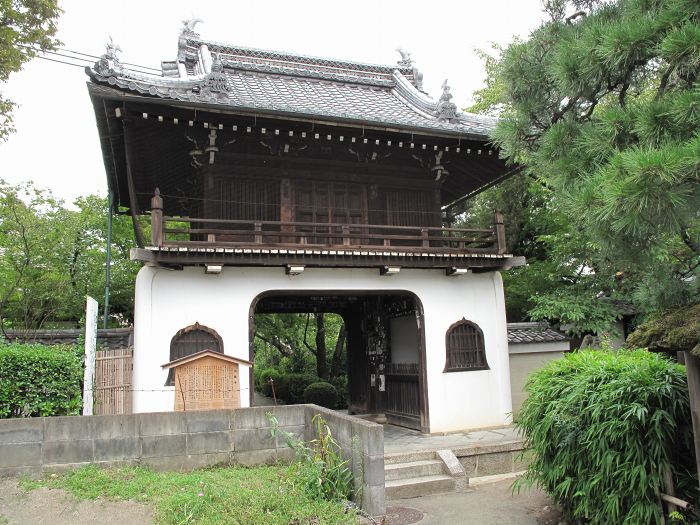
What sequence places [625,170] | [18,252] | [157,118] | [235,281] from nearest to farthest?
[625,170]
[157,118]
[235,281]
[18,252]

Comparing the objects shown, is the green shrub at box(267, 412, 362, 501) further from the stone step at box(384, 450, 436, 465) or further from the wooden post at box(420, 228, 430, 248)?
the wooden post at box(420, 228, 430, 248)

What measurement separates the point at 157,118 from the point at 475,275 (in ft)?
26.1

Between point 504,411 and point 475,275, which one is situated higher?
point 475,275

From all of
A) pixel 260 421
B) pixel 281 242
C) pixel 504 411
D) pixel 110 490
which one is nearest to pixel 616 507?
pixel 260 421

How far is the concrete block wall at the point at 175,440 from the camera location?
643 centimetres

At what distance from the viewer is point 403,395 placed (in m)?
13.9

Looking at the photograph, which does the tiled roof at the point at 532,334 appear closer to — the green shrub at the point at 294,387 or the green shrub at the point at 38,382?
the green shrub at the point at 294,387

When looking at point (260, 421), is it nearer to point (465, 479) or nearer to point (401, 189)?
point (465, 479)

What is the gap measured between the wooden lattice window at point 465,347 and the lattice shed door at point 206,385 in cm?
560

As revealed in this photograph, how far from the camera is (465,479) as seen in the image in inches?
367

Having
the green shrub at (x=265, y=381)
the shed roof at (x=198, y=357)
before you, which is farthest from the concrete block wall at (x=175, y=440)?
the green shrub at (x=265, y=381)

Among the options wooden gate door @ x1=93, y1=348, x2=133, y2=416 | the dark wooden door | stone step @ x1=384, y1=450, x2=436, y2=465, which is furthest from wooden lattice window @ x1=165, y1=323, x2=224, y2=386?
stone step @ x1=384, y1=450, x2=436, y2=465

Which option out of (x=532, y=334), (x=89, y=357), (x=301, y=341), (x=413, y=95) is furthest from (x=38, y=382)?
(x=301, y=341)

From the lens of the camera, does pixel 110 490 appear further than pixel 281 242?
No
